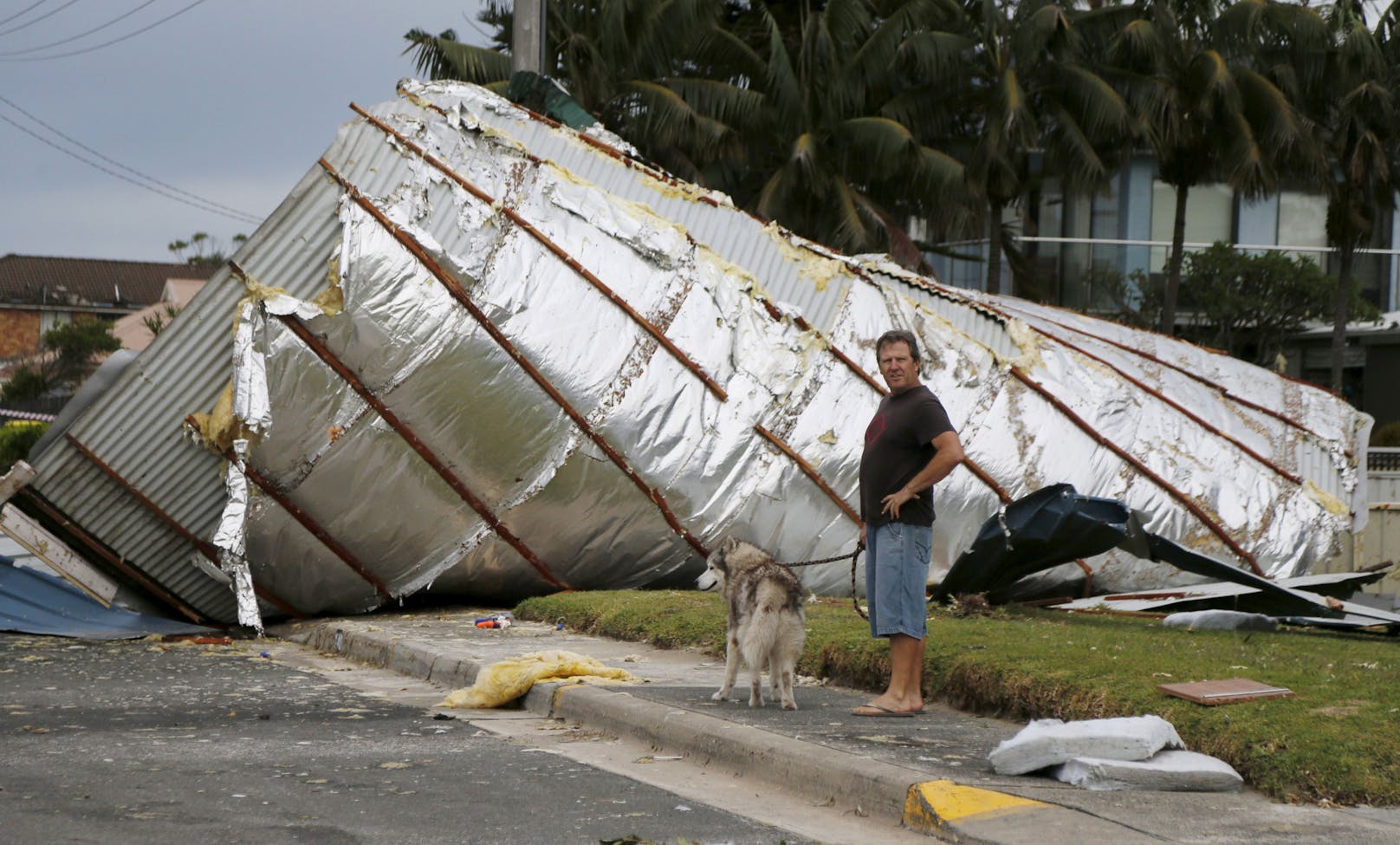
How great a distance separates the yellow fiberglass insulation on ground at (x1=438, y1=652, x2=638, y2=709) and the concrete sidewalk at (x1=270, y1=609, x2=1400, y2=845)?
4.4 inches

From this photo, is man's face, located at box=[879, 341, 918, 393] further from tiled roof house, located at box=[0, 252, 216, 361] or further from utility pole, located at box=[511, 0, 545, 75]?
tiled roof house, located at box=[0, 252, 216, 361]

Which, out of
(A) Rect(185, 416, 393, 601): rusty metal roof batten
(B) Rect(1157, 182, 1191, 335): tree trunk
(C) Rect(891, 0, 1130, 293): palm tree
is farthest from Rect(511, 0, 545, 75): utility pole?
(B) Rect(1157, 182, 1191, 335): tree trunk

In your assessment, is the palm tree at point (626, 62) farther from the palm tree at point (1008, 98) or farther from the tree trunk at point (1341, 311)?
the tree trunk at point (1341, 311)

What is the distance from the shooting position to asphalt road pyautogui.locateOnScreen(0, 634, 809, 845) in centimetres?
488

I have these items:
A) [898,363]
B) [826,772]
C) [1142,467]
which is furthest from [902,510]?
[1142,467]

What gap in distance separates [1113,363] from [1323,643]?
5.77 m

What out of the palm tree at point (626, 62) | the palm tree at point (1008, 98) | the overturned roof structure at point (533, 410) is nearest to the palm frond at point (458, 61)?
the palm tree at point (626, 62)

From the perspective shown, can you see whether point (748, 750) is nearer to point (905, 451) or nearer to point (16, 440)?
point (905, 451)

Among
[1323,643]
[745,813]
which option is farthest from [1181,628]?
[745,813]

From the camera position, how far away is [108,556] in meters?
11.3

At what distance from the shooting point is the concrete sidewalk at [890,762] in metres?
4.57

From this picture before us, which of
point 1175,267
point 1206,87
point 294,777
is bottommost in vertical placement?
point 294,777

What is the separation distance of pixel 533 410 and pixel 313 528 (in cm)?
189

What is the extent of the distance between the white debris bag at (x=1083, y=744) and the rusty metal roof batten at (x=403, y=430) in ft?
21.6
